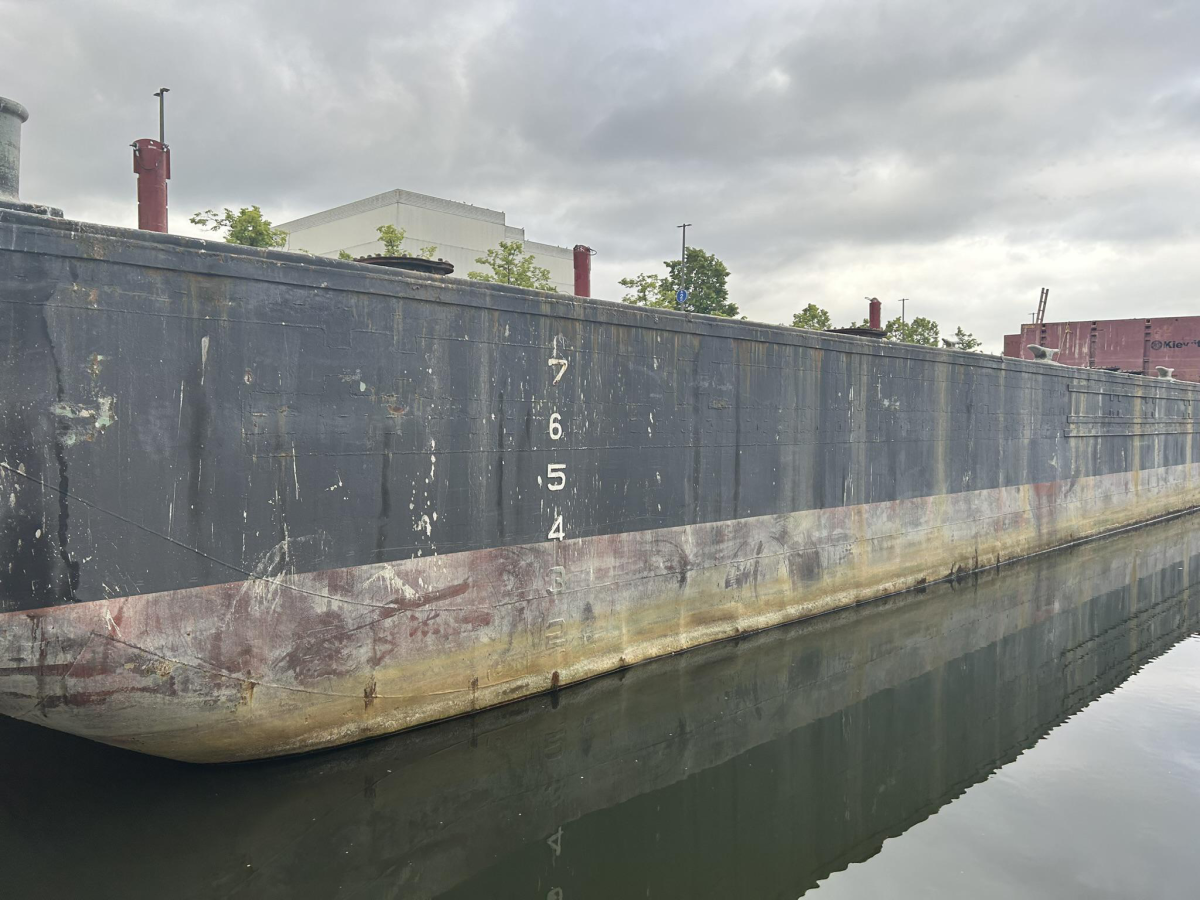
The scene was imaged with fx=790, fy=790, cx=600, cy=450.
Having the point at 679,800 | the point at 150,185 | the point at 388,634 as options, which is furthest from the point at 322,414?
the point at 679,800

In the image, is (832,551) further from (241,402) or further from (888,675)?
(241,402)

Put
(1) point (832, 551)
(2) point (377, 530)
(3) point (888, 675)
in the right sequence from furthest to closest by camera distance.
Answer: (1) point (832, 551)
(3) point (888, 675)
(2) point (377, 530)

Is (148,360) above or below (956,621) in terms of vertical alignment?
above

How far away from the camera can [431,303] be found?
28.6ft

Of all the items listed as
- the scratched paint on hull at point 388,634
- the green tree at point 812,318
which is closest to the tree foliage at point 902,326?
the green tree at point 812,318

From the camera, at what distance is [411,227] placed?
54688 millimetres

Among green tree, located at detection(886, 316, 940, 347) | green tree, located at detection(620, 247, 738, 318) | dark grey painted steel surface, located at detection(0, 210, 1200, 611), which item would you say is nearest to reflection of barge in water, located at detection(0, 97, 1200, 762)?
dark grey painted steel surface, located at detection(0, 210, 1200, 611)

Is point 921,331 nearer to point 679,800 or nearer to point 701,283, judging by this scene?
point 701,283

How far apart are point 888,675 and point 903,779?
3.13 metres

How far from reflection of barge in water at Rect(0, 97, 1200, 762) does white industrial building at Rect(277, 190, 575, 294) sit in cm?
4315

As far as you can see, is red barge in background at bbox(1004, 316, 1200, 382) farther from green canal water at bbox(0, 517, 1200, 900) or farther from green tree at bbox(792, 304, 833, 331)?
green canal water at bbox(0, 517, 1200, 900)

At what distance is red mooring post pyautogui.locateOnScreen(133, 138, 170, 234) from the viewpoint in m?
7.57

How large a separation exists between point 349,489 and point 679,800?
474 centimetres

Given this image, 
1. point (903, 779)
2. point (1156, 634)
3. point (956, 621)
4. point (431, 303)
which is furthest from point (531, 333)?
point (1156, 634)
